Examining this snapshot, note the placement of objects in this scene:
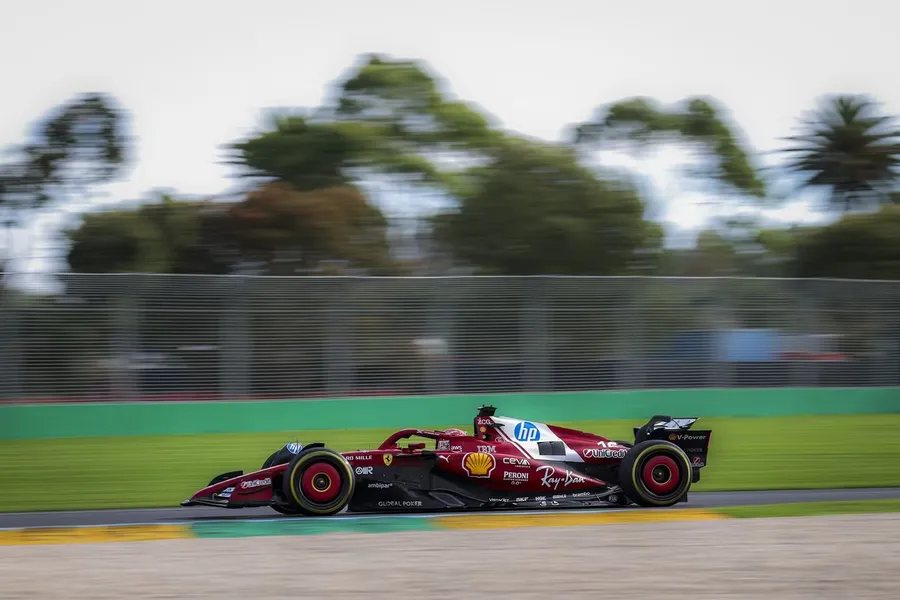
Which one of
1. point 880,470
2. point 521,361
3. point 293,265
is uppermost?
point 293,265

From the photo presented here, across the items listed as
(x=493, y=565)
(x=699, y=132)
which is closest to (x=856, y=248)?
(x=699, y=132)

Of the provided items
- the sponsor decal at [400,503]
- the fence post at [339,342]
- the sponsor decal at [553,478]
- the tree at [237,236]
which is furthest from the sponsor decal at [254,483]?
the tree at [237,236]

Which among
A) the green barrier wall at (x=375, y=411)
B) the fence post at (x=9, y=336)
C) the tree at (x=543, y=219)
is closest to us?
the fence post at (x=9, y=336)

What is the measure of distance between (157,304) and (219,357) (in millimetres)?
1322

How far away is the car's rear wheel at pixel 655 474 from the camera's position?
10.3 m

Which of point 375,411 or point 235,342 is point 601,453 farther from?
point 235,342

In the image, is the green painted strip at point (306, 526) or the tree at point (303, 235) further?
the tree at point (303, 235)

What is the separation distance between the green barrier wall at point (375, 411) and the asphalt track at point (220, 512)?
776 centimetres

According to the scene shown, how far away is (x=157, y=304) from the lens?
18750 millimetres

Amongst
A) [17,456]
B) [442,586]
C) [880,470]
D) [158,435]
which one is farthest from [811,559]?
[158,435]

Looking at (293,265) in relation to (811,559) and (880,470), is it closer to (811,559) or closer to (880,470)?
(880,470)

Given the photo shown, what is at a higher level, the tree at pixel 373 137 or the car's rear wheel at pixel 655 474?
the tree at pixel 373 137

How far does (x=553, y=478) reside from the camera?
33.5 feet

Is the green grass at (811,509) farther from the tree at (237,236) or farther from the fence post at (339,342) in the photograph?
the tree at (237,236)
